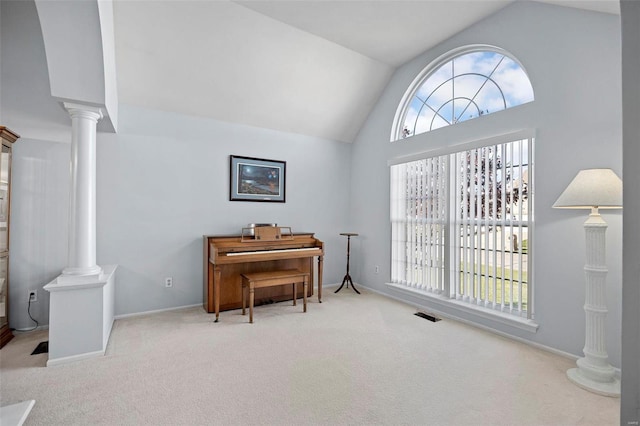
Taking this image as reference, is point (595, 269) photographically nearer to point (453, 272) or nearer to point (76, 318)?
point (453, 272)

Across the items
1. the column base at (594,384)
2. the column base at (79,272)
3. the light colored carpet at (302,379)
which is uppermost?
the column base at (79,272)

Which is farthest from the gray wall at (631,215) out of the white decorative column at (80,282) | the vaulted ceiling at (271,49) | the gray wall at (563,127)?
the white decorative column at (80,282)

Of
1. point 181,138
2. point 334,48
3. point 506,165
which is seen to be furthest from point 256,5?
point 506,165

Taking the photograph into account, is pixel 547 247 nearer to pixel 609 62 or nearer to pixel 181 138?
pixel 609 62

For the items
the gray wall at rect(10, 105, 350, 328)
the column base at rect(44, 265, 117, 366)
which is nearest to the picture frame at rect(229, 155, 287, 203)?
the gray wall at rect(10, 105, 350, 328)

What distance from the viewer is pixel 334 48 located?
373cm

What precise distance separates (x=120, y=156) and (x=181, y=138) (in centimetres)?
70

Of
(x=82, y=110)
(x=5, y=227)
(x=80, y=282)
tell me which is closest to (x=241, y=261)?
(x=80, y=282)

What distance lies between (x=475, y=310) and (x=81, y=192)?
3.95 meters

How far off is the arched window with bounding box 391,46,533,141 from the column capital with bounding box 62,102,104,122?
3494 mm

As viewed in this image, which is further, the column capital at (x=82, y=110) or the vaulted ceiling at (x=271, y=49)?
the vaulted ceiling at (x=271, y=49)

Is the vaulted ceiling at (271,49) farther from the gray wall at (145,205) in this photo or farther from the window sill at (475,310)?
the window sill at (475,310)

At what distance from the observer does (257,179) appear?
4.23 m

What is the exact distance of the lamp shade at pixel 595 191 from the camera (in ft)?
6.72
